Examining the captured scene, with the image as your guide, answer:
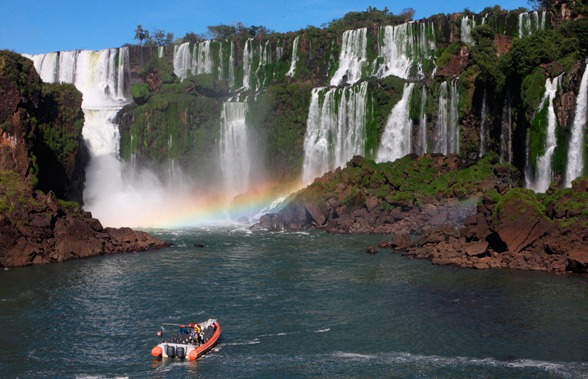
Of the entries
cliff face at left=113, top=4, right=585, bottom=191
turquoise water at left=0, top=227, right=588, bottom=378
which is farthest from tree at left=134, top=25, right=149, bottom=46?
turquoise water at left=0, top=227, right=588, bottom=378

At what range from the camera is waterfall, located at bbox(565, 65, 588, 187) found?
56.8 metres

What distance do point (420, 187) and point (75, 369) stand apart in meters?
43.7

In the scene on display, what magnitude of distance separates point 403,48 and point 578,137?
38.1 m

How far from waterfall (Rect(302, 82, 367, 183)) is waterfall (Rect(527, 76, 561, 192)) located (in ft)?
74.7

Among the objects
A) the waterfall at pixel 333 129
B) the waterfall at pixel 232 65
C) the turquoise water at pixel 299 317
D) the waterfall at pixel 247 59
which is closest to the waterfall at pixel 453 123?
the waterfall at pixel 333 129

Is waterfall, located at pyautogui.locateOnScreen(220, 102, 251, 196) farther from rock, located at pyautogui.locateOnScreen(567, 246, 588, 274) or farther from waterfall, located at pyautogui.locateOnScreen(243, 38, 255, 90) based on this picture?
rock, located at pyautogui.locateOnScreen(567, 246, 588, 274)

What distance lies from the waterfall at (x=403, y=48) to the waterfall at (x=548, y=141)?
29.3m

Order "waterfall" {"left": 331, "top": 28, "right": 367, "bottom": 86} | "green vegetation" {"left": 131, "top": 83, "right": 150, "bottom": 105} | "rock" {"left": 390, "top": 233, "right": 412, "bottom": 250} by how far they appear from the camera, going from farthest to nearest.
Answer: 1. "waterfall" {"left": 331, "top": 28, "right": 367, "bottom": 86}
2. "green vegetation" {"left": 131, "top": 83, "right": 150, "bottom": 105}
3. "rock" {"left": 390, "top": 233, "right": 412, "bottom": 250}

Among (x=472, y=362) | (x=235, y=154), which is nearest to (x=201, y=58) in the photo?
(x=235, y=154)

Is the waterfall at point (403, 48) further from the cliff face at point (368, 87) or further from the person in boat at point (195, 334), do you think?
the person in boat at point (195, 334)

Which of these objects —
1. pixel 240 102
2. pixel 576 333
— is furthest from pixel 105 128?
pixel 576 333

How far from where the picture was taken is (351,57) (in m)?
95.9

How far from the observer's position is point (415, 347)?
31.4 m

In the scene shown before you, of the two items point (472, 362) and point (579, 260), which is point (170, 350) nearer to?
point (472, 362)
